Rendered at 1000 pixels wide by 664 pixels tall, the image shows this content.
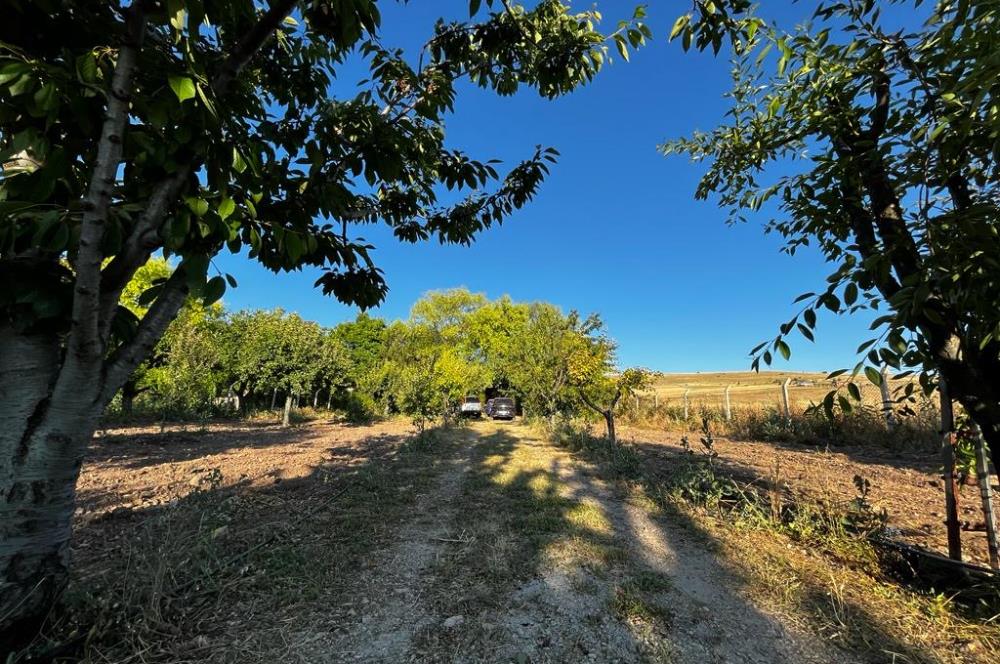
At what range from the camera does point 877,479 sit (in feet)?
22.2

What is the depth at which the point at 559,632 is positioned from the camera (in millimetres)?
2488

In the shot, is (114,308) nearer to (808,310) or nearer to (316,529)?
(316,529)

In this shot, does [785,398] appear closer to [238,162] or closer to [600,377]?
[600,377]

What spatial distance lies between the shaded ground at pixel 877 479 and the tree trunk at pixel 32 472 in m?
5.29

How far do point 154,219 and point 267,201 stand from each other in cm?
50

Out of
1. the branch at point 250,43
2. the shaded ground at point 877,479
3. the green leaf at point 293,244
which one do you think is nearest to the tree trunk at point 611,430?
the shaded ground at point 877,479

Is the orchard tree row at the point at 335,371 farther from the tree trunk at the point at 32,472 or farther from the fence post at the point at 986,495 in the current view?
the tree trunk at the point at 32,472

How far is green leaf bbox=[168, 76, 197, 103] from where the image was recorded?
129cm

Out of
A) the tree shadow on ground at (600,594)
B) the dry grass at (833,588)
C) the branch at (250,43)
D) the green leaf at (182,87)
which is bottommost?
the tree shadow on ground at (600,594)

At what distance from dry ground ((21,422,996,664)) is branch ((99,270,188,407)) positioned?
3.84ft

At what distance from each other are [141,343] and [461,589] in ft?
8.12

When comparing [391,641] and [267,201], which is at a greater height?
[267,201]

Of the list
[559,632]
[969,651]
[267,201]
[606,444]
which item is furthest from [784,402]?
[267,201]

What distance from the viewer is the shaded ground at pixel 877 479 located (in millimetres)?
4176
